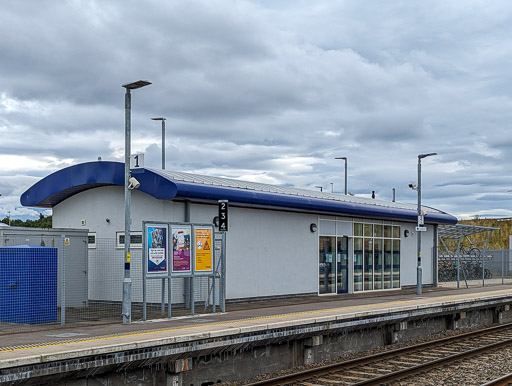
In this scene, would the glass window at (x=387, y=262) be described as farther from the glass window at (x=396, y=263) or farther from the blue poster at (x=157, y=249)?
the blue poster at (x=157, y=249)

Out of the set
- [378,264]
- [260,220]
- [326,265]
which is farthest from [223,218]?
[378,264]

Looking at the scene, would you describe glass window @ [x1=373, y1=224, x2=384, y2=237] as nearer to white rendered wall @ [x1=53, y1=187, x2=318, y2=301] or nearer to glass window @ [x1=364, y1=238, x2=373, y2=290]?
glass window @ [x1=364, y1=238, x2=373, y2=290]

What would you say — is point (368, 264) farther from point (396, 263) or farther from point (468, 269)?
point (468, 269)

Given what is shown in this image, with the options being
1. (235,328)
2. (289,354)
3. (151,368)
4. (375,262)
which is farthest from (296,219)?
(151,368)

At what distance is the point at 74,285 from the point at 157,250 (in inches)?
149

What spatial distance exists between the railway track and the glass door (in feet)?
25.2

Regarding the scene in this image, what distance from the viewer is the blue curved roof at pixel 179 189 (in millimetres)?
18906

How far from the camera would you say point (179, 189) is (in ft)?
60.6

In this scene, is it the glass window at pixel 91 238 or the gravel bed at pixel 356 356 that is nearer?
the gravel bed at pixel 356 356

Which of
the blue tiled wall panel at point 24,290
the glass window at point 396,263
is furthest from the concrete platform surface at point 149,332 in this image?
the glass window at point 396,263

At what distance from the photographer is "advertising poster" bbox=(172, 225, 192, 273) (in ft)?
55.6

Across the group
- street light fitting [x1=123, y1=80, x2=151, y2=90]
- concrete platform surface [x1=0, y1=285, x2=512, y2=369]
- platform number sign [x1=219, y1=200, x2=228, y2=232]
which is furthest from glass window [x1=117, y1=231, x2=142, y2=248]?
street light fitting [x1=123, y1=80, x2=151, y2=90]

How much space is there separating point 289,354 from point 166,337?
3.83 meters

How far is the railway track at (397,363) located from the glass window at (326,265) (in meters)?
7.18
